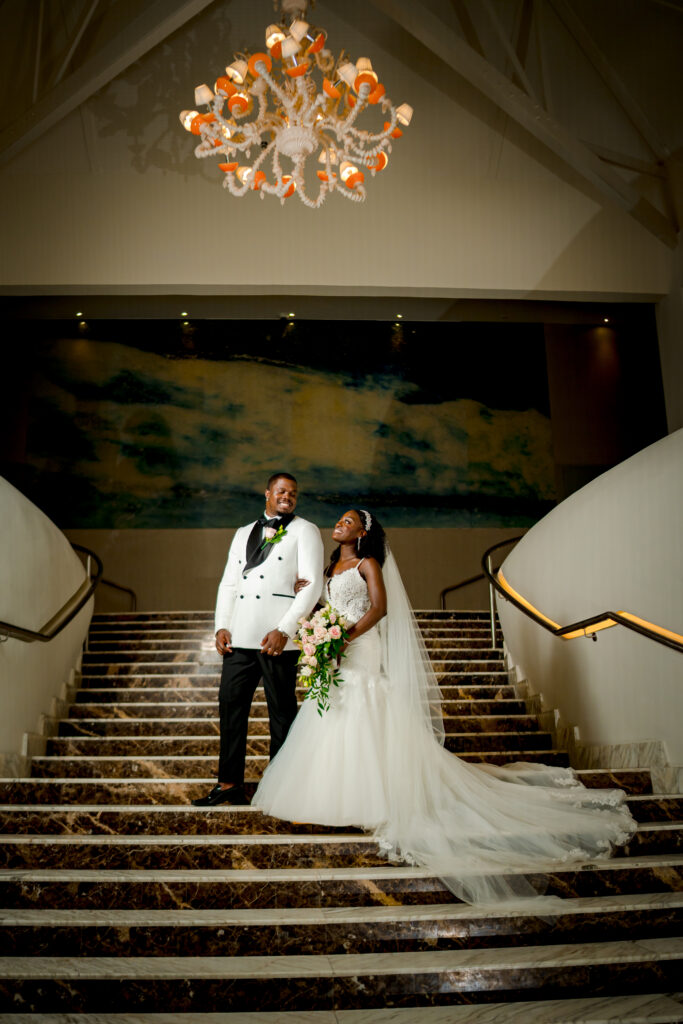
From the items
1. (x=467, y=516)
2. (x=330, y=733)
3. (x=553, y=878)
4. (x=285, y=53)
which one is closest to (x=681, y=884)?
(x=553, y=878)

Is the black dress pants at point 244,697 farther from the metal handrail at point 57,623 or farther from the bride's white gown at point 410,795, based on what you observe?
the metal handrail at point 57,623

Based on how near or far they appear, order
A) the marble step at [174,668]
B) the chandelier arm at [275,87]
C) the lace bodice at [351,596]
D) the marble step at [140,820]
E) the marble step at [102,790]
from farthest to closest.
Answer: the marble step at [174,668], the chandelier arm at [275,87], the marble step at [102,790], the lace bodice at [351,596], the marble step at [140,820]

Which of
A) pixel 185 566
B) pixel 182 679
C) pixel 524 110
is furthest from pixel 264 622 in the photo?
pixel 185 566

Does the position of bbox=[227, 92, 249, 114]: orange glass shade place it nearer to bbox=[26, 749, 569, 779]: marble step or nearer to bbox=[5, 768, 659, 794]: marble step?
bbox=[26, 749, 569, 779]: marble step

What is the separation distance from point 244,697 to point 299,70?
519cm

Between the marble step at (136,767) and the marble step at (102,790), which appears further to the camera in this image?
the marble step at (136,767)

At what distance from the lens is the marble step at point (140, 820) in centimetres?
391

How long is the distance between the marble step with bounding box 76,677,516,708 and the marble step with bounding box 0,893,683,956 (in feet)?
11.1

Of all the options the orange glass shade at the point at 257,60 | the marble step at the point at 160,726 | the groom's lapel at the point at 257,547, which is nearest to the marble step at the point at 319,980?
the groom's lapel at the point at 257,547

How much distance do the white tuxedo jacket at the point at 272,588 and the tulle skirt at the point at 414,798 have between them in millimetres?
418

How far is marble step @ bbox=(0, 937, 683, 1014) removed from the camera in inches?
105

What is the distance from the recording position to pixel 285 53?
636 centimetres

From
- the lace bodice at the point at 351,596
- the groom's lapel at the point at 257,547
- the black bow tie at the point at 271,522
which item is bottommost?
the lace bodice at the point at 351,596

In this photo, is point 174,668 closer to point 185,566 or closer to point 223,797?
point 223,797
